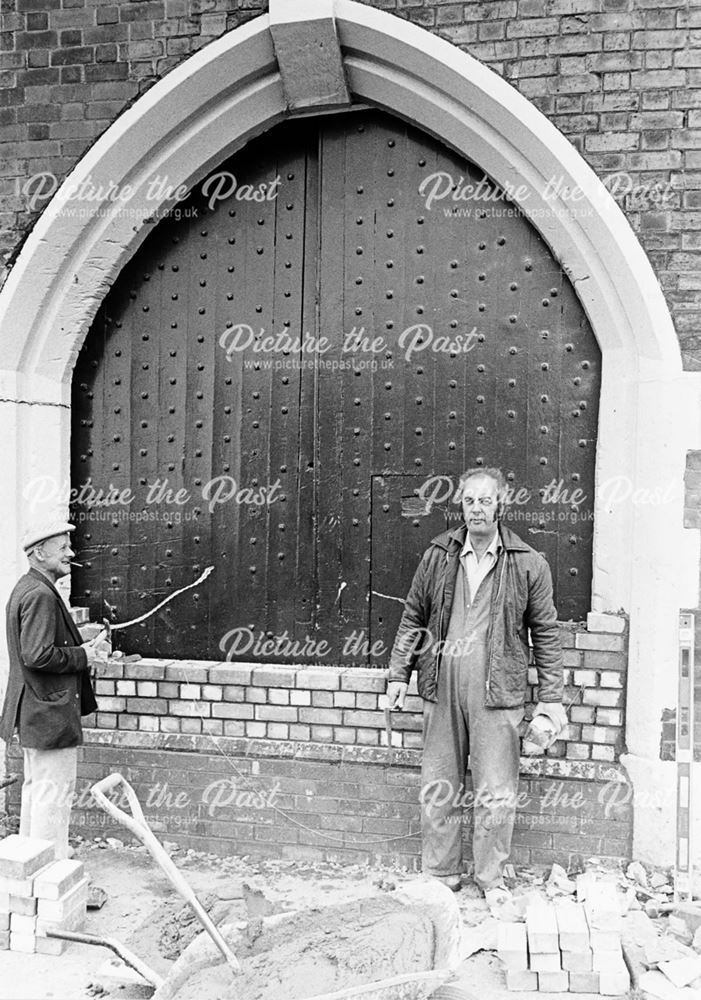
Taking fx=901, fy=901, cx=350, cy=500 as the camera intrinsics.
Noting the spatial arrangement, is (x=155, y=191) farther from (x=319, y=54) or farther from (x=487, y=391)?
(x=487, y=391)

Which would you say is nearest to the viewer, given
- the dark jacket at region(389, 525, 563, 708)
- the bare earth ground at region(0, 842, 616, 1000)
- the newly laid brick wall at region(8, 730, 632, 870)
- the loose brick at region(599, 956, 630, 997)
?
the loose brick at region(599, 956, 630, 997)

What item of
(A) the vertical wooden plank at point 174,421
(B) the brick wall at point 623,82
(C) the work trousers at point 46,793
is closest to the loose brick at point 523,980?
(C) the work trousers at point 46,793

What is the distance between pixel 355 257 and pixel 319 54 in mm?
973

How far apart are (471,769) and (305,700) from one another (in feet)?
3.05

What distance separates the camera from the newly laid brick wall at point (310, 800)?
435cm

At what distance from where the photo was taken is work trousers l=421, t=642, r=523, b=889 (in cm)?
409

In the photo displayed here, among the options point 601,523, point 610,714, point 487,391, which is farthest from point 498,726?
point 487,391

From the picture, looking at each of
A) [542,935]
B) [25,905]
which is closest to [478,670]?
[542,935]

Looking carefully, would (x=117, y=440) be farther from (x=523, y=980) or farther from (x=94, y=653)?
(x=523, y=980)

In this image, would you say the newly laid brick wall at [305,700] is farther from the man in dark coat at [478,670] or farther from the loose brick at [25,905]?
the loose brick at [25,905]

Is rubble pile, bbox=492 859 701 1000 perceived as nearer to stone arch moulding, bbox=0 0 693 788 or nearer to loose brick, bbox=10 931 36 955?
stone arch moulding, bbox=0 0 693 788

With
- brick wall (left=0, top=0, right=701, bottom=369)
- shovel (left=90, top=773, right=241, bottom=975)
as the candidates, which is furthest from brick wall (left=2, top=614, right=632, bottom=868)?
brick wall (left=0, top=0, right=701, bottom=369)

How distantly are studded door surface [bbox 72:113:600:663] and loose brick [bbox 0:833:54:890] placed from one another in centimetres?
131

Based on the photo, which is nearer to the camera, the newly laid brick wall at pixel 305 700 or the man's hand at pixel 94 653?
the newly laid brick wall at pixel 305 700
